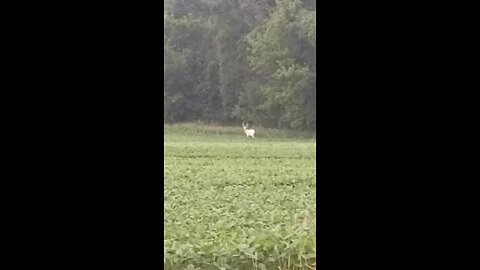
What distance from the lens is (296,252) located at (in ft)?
5.95

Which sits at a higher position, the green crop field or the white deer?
the white deer

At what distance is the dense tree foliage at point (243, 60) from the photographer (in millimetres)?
2109

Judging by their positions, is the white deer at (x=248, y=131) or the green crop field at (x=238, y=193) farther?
the white deer at (x=248, y=131)

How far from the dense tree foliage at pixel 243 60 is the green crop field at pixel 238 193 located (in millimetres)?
81

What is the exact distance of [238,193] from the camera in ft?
7.29

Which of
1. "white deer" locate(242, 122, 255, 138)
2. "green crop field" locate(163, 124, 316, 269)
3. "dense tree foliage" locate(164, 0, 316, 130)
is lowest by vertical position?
"green crop field" locate(163, 124, 316, 269)

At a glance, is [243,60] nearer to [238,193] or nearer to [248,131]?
[248,131]

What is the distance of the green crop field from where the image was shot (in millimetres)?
1857

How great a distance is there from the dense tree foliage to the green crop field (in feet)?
0.27

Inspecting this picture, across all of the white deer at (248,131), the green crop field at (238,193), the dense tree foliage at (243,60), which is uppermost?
the dense tree foliage at (243,60)
